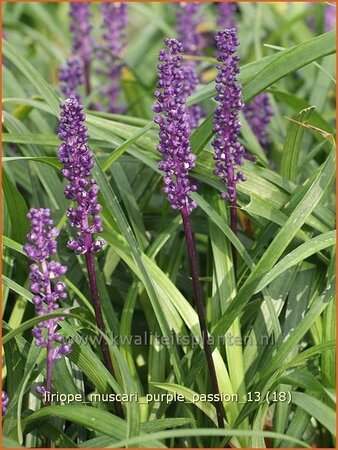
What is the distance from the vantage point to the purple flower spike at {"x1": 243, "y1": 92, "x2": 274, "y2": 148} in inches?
220

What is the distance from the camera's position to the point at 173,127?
135 inches

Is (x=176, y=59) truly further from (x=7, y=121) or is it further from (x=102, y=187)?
(x=7, y=121)

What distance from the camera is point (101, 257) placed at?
4.78 m

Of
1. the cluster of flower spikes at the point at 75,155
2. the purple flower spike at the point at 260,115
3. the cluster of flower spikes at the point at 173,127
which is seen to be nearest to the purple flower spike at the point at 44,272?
the cluster of flower spikes at the point at 75,155

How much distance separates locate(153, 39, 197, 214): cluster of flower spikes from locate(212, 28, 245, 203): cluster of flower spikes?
28cm

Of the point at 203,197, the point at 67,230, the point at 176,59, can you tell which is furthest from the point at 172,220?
the point at 176,59

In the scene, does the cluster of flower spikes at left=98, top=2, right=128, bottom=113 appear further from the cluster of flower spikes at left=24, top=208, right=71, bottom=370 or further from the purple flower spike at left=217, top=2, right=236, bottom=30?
the cluster of flower spikes at left=24, top=208, right=71, bottom=370

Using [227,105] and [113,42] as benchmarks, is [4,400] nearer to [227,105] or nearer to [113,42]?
[227,105]

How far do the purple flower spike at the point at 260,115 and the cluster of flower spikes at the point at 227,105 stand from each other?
5.80 feet

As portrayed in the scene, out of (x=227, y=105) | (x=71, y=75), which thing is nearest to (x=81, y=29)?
(x=71, y=75)

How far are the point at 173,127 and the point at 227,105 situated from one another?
16.8 inches

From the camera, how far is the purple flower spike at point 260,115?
558 centimetres

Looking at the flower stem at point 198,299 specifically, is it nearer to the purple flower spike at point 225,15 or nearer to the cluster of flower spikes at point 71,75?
the cluster of flower spikes at point 71,75

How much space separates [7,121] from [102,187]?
1.32 m
